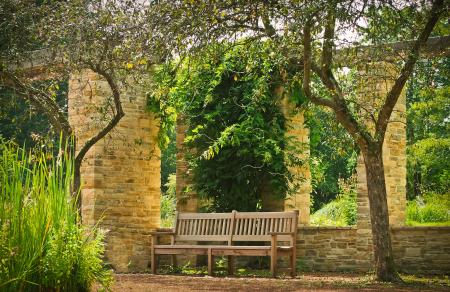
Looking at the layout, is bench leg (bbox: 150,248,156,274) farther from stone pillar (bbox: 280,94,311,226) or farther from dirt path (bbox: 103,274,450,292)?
stone pillar (bbox: 280,94,311,226)

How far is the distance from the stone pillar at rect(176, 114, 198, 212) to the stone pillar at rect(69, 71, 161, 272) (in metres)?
0.44

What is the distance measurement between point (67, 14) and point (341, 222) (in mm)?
6214

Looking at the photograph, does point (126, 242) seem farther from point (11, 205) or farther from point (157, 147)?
point (11, 205)

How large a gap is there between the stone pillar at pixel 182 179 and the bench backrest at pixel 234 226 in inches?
47.8

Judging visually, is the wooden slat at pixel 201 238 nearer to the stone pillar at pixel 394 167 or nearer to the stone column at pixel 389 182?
the stone column at pixel 389 182

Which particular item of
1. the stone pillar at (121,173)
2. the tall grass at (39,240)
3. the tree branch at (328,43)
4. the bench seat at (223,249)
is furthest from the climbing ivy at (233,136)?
the tall grass at (39,240)

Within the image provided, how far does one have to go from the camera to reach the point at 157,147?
1297cm

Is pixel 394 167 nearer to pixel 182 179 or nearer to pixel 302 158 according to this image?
pixel 302 158

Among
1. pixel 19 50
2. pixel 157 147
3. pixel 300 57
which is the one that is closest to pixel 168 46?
pixel 300 57

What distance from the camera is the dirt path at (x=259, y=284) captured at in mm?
7859

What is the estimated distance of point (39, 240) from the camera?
5.34m

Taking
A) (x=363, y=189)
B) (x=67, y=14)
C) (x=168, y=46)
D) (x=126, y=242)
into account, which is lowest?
(x=126, y=242)

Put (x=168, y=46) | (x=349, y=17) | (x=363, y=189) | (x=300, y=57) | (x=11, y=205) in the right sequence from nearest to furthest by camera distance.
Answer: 1. (x=11, y=205)
2. (x=349, y=17)
3. (x=168, y=46)
4. (x=300, y=57)
5. (x=363, y=189)

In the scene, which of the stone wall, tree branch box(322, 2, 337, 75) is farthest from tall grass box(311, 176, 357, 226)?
tree branch box(322, 2, 337, 75)
